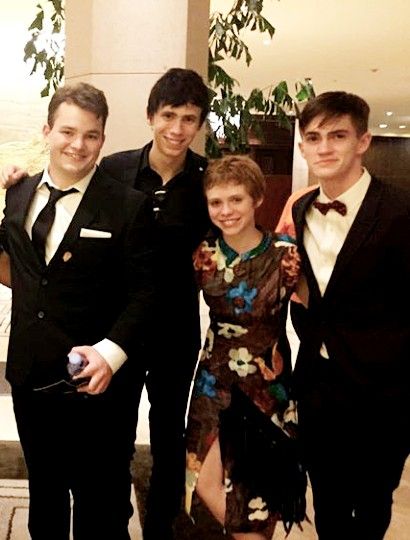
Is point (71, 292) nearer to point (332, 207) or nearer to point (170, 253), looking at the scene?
point (170, 253)

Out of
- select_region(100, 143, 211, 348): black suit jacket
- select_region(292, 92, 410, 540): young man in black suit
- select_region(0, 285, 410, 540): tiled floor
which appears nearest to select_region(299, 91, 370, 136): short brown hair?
select_region(292, 92, 410, 540): young man in black suit

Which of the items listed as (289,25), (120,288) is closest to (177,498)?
(120,288)

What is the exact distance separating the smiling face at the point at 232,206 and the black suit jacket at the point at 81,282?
0.69 feet

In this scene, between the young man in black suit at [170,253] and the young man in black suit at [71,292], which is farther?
the young man in black suit at [170,253]

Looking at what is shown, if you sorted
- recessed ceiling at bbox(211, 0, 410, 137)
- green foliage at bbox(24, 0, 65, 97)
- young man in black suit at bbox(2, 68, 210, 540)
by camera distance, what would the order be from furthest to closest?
1. recessed ceiling at bbox(211, 0, 410, 137)
2. green foliage at bbox(24, 0, 65, 97)
3. young man in black suit at bbox(2, 68, 210, 540)

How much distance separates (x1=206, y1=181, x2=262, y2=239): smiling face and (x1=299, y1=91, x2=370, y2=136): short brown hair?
0.28m

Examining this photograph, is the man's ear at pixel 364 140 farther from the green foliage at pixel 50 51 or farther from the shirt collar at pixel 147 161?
the green foliage at pixel 50 51

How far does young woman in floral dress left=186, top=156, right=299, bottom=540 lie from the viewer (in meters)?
1.94

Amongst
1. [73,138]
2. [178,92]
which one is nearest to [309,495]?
[178,92]

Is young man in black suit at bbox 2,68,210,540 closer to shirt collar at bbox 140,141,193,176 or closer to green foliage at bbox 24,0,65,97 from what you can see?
shirt collar at bbox 140,141,193,176

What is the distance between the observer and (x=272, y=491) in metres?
1.97

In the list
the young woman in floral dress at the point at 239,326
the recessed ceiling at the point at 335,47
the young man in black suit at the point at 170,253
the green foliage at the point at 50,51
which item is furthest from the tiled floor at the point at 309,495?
the recessed ceiling at the point at 335,47

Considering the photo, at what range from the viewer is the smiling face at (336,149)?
1767mm

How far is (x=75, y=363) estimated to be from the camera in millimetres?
1749
